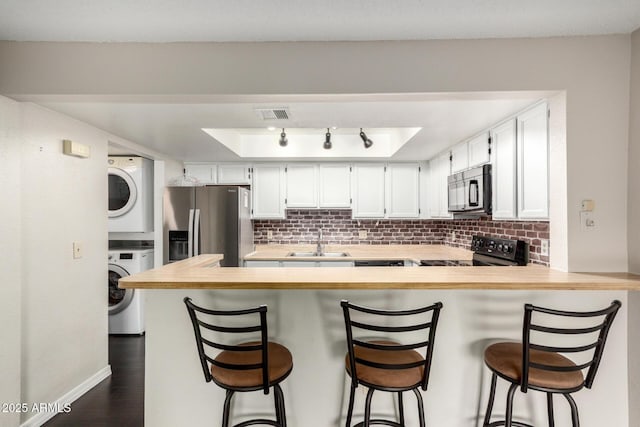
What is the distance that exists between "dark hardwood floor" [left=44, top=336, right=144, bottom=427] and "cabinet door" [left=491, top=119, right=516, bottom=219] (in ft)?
10.1

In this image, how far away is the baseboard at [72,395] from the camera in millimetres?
2087

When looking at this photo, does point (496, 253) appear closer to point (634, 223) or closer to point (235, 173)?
point (634, 223)

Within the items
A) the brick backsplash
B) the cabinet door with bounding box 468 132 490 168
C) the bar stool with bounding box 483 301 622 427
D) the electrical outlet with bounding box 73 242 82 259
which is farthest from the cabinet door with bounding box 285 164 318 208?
the bar stool with bounding box 483 301 622 427

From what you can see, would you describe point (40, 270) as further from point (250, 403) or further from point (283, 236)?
point (283, 236)

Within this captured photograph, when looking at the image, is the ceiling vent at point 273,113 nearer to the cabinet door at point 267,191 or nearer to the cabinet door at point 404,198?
the cabinet door at point 267,191

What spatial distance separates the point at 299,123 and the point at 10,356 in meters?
2.49

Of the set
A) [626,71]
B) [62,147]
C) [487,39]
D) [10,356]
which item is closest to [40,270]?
[10,356]

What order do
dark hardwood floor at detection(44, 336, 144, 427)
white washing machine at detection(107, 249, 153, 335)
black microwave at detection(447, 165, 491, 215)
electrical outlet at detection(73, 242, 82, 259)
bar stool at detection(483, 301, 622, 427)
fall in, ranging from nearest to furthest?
bar stool at detection(483, 301, 622, 427) < dark hardwood floor at detection(44, 336, 144, 427) < electrical outlet at detection(73, 242, 82, 259) < black microwave at detection(447, 165, 491, 215) < white washing machine at detection(107, 249, 153, 335)

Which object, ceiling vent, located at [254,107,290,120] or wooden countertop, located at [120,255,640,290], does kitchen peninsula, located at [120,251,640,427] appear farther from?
ceiling vent, located at [254,107,290,120]

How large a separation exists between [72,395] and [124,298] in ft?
4.29

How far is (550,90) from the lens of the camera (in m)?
1.79

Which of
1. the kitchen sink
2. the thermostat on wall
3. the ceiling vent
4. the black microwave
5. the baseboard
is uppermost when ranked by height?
the ceiling vent

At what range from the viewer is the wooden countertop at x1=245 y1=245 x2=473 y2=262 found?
3.70 m

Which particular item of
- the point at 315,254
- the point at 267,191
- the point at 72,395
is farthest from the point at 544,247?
the point at 72,395
